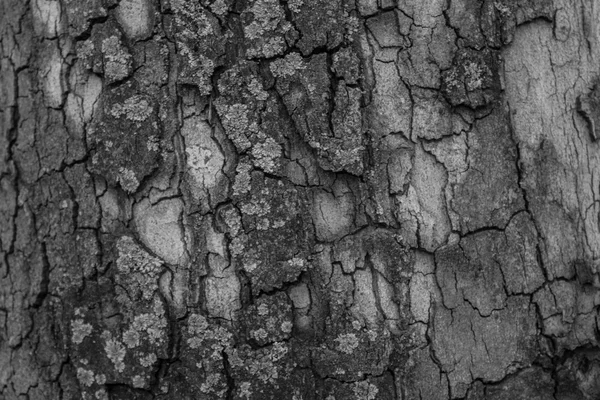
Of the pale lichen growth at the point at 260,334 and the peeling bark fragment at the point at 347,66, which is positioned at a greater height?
the peeling bark fragment at the point at 347,66

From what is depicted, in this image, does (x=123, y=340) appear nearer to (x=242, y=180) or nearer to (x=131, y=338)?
(x=131, y=338)

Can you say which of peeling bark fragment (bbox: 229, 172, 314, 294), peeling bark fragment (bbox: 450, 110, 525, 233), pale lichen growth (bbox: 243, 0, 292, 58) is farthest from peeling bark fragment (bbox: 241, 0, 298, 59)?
peeling bark fragment (bbox: 450, 110, 525, 233)

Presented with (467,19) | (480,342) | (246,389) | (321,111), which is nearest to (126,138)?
(321,111)

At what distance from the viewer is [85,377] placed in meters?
1.82

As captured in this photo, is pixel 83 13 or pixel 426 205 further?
pixel 83 13

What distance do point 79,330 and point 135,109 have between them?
631 mm

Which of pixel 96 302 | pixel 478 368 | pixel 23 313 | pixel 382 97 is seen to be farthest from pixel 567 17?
pixel 23 313

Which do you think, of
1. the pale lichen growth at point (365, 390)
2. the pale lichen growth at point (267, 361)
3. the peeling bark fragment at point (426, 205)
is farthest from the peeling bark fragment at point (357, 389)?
the peeling bark fragment at point (426, 205)

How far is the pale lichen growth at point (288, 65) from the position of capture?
172cm

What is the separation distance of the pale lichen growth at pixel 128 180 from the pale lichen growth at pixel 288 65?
47cm

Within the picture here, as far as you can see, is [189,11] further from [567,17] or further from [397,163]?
[567,17]

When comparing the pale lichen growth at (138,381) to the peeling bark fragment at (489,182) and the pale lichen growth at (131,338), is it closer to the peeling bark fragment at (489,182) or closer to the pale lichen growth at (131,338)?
the pale lichen growth at (131,338)

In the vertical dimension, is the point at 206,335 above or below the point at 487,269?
below

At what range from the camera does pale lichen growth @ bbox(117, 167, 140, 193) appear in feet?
5.84
